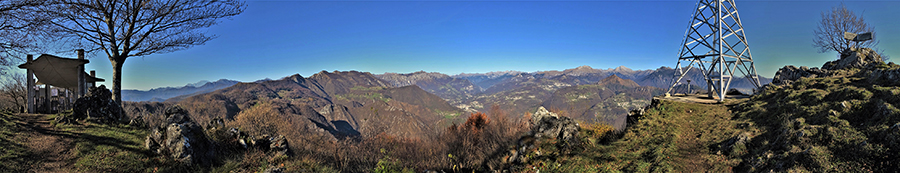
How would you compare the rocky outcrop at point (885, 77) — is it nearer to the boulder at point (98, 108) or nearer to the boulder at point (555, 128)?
the boulder at point (555, 128)

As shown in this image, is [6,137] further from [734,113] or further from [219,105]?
[219,105]

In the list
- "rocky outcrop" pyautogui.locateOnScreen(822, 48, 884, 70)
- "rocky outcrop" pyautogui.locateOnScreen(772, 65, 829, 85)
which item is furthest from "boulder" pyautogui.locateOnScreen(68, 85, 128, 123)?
"rocky outcrop" pyautogui.locateOnScreen(822, 48, 884, 70)

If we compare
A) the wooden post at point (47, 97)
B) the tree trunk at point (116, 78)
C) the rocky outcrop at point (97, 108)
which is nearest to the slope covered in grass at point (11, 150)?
the rocky outcrop at point (97, 108)

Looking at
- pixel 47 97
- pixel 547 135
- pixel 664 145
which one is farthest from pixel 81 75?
pixel 664 145

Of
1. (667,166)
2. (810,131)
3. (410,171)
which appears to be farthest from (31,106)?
(810,131)

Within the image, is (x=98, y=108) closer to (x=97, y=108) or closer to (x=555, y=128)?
(x=97, y=108)
